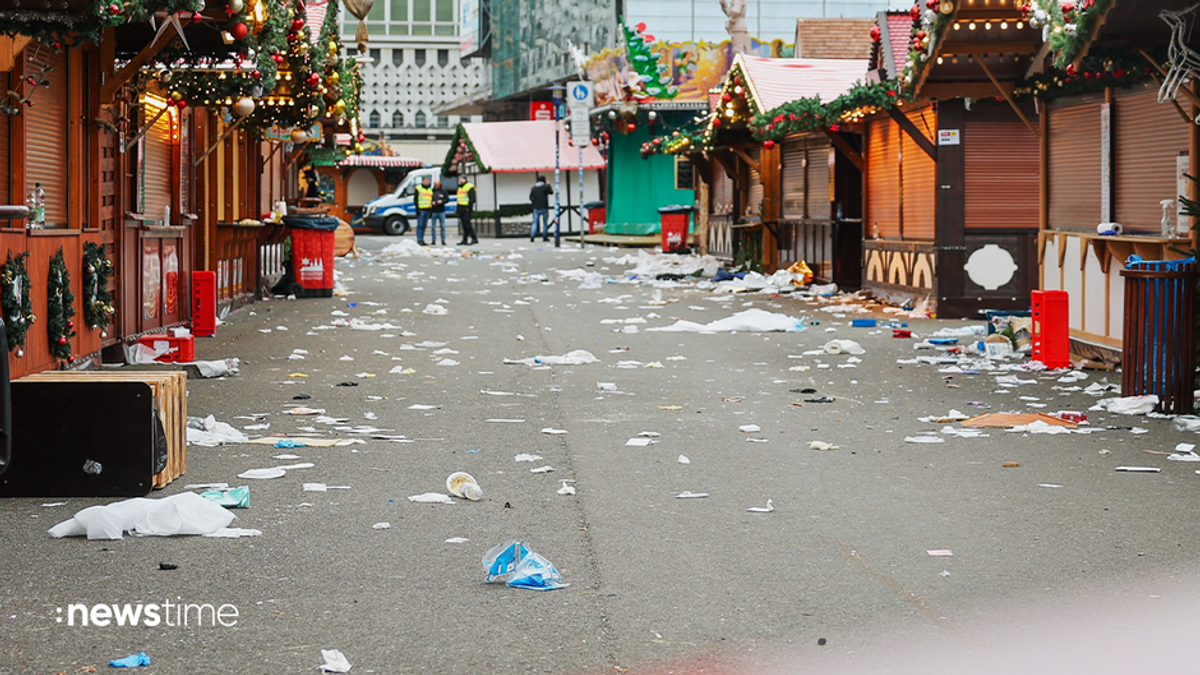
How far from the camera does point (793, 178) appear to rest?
84.4 feet

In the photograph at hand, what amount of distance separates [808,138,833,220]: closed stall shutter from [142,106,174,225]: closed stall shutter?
1123cm

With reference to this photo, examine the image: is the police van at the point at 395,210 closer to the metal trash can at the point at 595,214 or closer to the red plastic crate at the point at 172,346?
the metal trash can at the point at 595,214

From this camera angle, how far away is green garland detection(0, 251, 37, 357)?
9273mm

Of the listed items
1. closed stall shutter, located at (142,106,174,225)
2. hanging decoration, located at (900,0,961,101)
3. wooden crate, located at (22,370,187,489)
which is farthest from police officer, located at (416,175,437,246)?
wooden crate, located at (22,370,187,489)

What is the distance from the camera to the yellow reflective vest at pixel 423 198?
4397 cm

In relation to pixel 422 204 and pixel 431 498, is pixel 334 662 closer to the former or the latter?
pixel 431 498

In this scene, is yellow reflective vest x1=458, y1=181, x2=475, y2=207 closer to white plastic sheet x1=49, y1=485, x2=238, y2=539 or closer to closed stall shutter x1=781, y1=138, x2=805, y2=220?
closed stall shutter x1=781, y1=138, x2=805, y2=220

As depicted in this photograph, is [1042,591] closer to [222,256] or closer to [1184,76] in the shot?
[1184,76]

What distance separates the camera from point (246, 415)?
9570mm

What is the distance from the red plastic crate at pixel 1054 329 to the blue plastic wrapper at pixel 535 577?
320 inches

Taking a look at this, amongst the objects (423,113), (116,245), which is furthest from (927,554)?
(423,113)

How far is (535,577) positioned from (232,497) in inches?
79.8

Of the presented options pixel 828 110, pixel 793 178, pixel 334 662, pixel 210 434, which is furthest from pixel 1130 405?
pixel 793 178

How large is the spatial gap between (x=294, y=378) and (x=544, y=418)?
10.1ft
